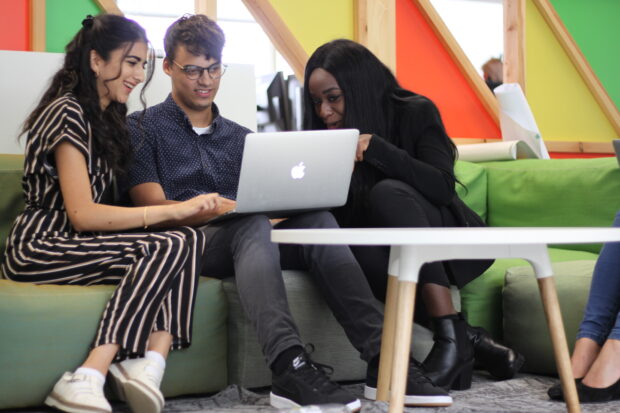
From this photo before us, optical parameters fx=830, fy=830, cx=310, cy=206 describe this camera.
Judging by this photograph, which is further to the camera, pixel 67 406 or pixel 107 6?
pixel 107 6

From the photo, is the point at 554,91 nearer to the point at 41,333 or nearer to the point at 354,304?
the point at 354,304

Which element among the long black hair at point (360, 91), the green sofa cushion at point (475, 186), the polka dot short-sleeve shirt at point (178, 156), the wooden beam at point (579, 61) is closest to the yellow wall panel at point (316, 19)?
the wooden beam at point (579, 61)

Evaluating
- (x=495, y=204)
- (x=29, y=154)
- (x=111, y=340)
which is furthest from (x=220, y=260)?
(x=495, y=204)

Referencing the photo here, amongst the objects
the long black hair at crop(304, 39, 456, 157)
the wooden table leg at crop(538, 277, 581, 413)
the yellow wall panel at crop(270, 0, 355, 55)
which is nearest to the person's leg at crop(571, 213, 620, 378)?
the wooden table leg at crop(538, 277, 581, 413)

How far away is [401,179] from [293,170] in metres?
0.38

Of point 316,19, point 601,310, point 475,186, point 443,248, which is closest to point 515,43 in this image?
point 316,19

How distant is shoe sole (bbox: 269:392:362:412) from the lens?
1.55 meters

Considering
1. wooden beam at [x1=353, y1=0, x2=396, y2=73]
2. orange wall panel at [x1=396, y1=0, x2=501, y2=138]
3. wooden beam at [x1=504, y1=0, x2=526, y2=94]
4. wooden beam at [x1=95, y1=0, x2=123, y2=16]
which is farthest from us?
wooden beam at [x1=504, y1=0, x2=526, y2=94]

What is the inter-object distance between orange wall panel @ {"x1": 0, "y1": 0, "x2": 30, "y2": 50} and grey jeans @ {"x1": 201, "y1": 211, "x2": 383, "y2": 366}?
1.93 m

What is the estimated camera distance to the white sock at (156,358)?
1621 mm

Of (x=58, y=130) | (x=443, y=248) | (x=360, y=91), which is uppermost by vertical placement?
(x=360, y=91)

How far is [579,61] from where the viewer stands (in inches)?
220

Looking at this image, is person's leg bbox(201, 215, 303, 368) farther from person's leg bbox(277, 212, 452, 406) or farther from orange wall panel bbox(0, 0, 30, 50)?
orange wall panel bbox(0, 0, 30, 50)

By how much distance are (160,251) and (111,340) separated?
20 centimetres
